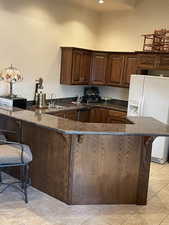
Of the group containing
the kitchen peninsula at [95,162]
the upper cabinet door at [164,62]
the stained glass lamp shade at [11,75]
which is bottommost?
the kitchen peninsula at [95,162]

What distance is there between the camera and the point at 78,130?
2.90 meters

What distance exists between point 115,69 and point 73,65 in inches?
38.0

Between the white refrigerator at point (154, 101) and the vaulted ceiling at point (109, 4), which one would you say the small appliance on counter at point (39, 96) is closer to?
the white refrigerator at point (154, 101)

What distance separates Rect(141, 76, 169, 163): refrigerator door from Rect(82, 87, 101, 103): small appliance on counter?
61.9 inches

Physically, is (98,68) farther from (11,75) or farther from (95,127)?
(95,127)

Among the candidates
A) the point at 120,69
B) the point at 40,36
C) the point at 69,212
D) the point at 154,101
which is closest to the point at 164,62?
the point at 154,101

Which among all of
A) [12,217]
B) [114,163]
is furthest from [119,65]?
[12,217]

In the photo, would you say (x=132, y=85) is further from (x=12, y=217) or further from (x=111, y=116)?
(x=12, y=217)

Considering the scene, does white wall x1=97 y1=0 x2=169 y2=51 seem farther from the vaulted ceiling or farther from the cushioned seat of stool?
the cushioned seat of stool

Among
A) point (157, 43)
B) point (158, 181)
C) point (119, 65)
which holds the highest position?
point (157, 43)

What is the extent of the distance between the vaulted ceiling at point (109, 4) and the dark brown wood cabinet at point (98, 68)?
3.19ft

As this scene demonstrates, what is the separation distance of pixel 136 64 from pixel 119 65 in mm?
514

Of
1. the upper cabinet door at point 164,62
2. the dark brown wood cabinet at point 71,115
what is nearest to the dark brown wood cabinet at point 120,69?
the upper cabinet door at point 164,62

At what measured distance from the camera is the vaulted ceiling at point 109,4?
17.9ft
